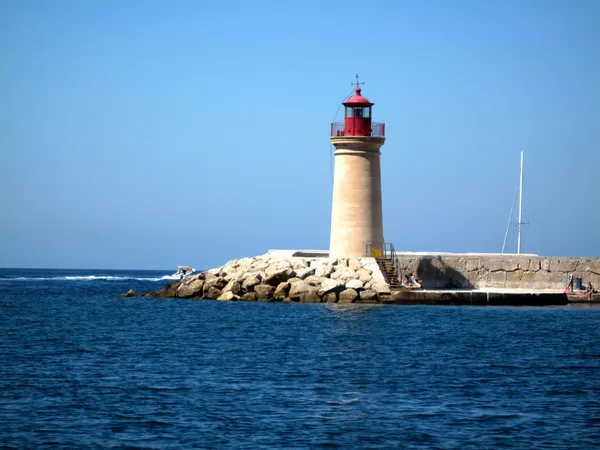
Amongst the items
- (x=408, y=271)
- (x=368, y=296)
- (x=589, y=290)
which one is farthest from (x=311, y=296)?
(x=589, y=290)

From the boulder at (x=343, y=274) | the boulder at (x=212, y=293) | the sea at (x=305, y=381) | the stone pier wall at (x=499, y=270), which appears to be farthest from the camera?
the boulder at (x=212, y=293)

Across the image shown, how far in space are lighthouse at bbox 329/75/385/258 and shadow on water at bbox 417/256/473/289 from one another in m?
2.32

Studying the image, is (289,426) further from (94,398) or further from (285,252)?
(285,252)

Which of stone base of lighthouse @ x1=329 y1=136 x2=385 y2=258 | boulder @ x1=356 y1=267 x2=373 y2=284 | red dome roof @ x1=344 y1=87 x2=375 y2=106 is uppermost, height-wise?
red dome roof @ x1=344 y1=87 x2=375 y2=106

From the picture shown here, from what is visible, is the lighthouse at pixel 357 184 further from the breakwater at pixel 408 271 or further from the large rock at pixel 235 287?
the large rock at pixel 235 287

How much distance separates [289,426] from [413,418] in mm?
1962

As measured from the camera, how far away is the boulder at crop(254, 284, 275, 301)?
34562mm

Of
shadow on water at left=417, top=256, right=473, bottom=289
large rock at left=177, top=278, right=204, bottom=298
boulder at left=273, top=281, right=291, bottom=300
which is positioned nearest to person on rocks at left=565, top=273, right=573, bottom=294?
shadow on water at left=417, top=256, right=473, bottom=289

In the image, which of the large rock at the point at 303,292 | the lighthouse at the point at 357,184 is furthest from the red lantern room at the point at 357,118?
the large rock at the point at 303,292

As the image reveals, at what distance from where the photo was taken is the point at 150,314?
32375mm

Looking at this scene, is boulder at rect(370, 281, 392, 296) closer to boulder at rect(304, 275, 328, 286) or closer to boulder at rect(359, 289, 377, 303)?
boulder at rect(359, 289, 377, 303)

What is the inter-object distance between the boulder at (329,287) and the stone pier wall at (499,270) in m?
3.69

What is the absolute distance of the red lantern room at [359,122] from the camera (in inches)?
1352

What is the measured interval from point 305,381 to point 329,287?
15.5m
